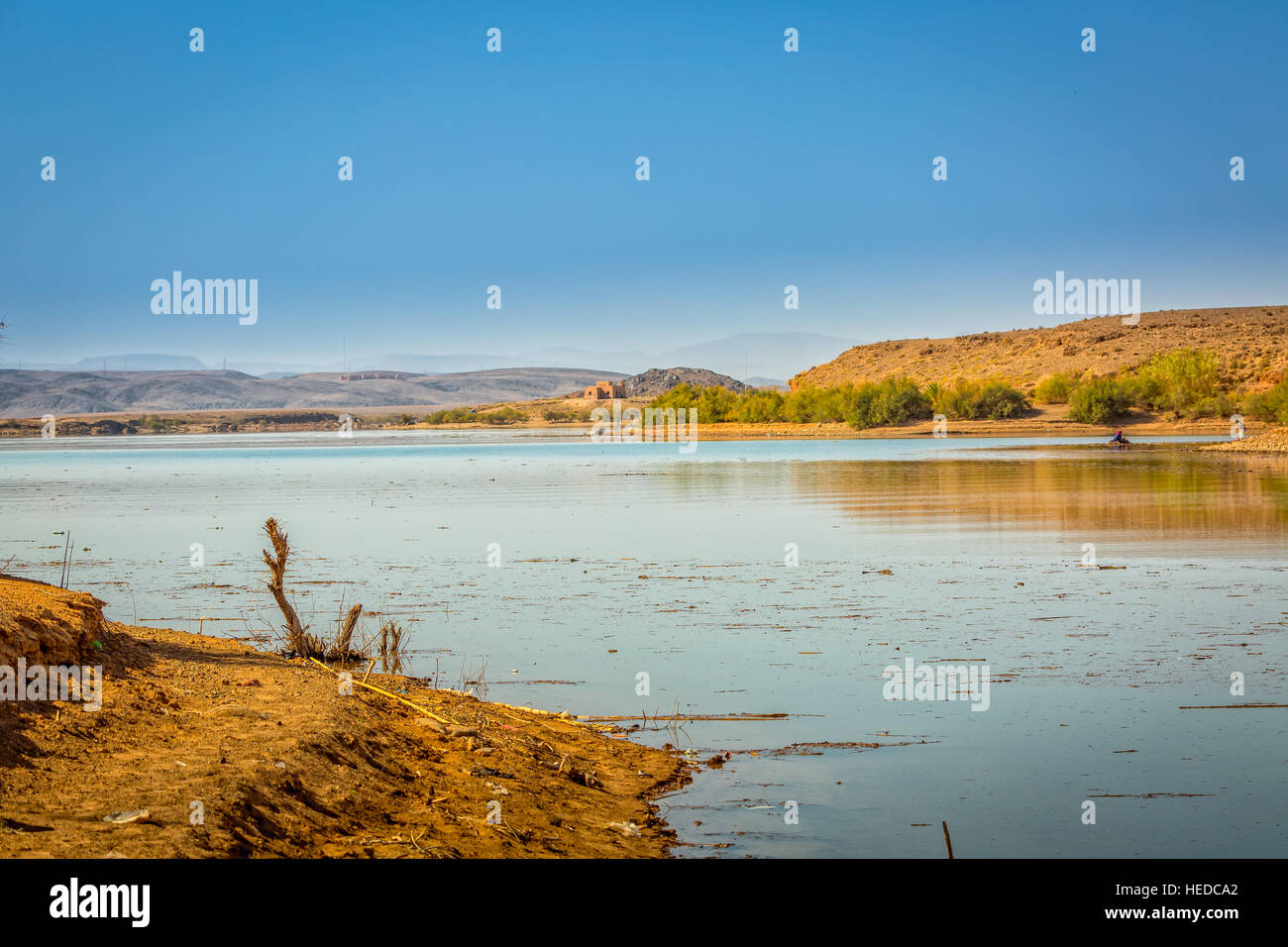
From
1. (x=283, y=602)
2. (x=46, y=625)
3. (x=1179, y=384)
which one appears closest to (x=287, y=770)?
(x=46, y=625)

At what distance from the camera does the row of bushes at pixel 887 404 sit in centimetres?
9150

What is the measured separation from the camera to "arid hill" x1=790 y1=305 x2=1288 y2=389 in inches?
4065

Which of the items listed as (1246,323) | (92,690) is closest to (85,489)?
(92,690)

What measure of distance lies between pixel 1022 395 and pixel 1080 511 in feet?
243

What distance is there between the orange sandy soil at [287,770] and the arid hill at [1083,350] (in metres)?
88.3

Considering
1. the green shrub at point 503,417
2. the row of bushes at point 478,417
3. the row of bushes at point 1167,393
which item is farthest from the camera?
the row of bushes at point 478,417

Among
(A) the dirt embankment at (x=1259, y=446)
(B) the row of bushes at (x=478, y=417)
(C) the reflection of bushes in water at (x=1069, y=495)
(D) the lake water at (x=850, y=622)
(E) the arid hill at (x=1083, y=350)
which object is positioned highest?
(E) the arid hill at (x=1083, y=350)

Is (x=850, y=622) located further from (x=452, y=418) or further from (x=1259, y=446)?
(x=452, y=418)

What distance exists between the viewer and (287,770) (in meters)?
6.09

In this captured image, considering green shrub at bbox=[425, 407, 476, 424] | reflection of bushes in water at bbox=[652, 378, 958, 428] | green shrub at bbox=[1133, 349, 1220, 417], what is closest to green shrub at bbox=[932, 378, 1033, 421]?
reflection of bushes in water at bbox=[652, 378, 958, 428]

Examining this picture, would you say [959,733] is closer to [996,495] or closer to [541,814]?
[541,814]

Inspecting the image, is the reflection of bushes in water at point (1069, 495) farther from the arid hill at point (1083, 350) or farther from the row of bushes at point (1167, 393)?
the arid hill at point (1083, 350)

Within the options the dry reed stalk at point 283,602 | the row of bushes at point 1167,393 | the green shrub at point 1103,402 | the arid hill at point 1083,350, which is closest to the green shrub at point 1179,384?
the row of bushes at point 1167,393

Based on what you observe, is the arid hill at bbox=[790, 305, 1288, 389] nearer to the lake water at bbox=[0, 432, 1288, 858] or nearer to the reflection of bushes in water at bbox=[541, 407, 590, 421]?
the reflection of bushes in water at bbox=[541, 407, 590, 421]
